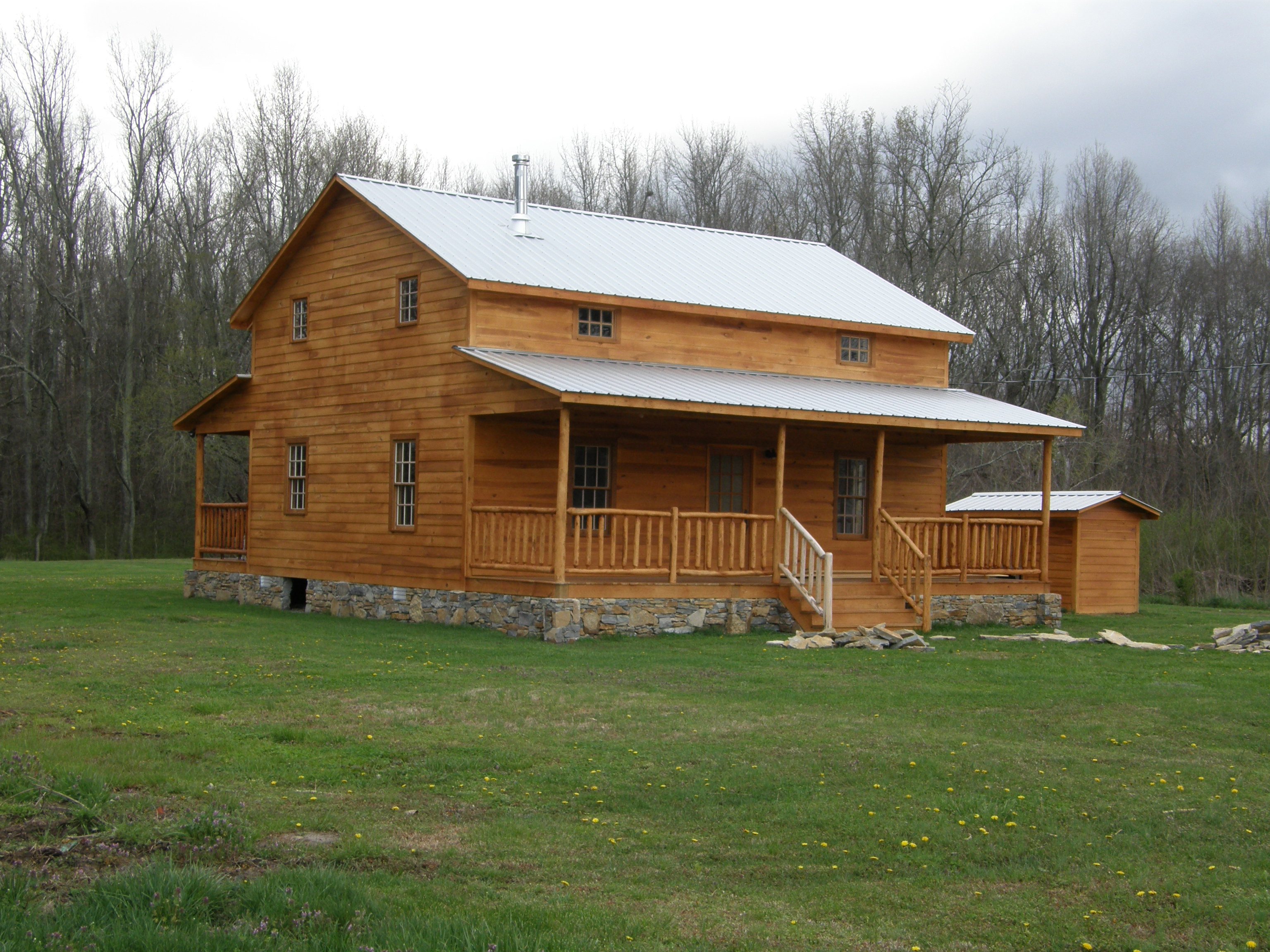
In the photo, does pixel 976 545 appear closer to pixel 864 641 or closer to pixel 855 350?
pixel 855 350

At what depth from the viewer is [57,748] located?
8.79m

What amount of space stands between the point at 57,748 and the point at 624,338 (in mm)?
13877

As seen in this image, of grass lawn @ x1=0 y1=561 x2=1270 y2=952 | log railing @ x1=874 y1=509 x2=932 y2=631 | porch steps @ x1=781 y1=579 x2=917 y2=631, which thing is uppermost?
log railing @ x1=874 y1=509 x2=932 y2=631

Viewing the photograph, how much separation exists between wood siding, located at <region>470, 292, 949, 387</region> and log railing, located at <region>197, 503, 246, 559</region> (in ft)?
26.1

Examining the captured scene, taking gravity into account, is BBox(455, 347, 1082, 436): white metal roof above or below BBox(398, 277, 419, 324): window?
below

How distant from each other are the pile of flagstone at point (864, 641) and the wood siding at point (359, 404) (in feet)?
15.3

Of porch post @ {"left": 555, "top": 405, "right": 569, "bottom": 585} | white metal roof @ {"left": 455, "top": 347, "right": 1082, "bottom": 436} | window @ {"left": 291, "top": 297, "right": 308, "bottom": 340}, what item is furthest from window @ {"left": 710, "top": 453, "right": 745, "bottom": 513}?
window @ {"left": 291, "top": 297, "right": 308, "bottom": 340}

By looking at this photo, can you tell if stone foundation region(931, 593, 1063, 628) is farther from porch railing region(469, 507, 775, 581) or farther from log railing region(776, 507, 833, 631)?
porch railing region(469, 507, 775, 581)

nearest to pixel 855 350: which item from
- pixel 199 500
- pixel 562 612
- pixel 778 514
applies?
pixel 778 514

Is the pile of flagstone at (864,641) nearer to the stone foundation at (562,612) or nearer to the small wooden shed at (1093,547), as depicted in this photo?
the stone foundation at (562,612)

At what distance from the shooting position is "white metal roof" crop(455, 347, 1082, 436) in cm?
1811

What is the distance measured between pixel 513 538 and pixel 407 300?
5144mm

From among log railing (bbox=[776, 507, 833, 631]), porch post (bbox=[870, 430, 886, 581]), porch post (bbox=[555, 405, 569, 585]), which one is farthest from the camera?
porch post (bbox=[870, 430, 886, 581])

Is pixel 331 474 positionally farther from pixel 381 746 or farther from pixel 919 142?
pixel 919 142
